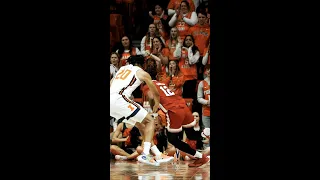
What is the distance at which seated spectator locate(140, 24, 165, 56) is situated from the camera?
17.1ft

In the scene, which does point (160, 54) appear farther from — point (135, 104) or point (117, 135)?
point (117, 135)

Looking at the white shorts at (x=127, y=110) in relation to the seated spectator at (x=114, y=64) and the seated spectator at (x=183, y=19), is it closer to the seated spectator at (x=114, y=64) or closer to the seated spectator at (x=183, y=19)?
the seated spectator at (x=114, y=64)

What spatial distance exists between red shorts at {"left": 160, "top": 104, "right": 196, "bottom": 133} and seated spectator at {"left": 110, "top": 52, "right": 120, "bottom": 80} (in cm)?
67

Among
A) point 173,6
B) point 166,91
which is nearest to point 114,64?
point 166,91

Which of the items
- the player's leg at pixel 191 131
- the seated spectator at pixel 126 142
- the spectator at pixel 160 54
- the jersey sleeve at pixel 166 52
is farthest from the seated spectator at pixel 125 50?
the player's leg at pixel 191 131

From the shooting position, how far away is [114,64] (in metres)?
5.09

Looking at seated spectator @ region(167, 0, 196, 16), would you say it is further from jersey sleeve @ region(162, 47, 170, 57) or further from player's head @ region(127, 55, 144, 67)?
player's head @ region(127, 55, 144, 67)

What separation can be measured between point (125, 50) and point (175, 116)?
0.87 metres

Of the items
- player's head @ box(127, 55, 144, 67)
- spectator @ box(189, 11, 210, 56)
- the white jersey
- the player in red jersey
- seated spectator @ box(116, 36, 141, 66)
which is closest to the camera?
spectator @ box(189, 11, 210, 56)

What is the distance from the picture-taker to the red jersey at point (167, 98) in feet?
17.7

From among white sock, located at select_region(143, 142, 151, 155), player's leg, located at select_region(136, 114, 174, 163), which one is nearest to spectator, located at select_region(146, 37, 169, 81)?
player's leg, located at select_region(136, 114, 174, 163)

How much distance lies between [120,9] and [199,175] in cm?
Result: 154
